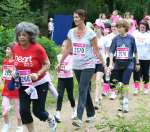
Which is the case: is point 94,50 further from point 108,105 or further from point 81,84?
point 108,105

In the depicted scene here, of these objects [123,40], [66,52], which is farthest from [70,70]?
[123,40]

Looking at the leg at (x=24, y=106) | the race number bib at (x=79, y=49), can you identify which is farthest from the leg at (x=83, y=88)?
the leg at (x=24, y=106)

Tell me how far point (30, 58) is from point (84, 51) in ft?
4.87

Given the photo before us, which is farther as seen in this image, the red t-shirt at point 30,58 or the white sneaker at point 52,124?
the white sneaker at point 52,124

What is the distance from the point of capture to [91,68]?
912 cm

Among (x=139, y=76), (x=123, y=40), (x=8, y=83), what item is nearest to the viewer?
(x=8, y=83)

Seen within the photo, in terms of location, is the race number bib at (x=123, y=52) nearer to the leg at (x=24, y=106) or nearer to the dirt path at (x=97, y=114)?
the dirt path at (x=97, y=114)

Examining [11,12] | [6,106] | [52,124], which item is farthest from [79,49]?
[11,12]

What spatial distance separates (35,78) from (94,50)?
1701 millimetres

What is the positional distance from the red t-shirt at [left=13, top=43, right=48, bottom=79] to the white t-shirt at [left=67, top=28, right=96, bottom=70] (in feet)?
4.29

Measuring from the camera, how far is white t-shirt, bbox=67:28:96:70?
358 inches

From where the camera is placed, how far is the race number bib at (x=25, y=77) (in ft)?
25.9

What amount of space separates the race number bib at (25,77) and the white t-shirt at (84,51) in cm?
142

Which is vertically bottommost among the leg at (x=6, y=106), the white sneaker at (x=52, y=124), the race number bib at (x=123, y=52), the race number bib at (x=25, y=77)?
the white sneaker at (x=52, y=124)
